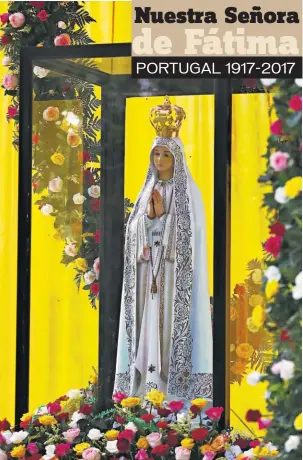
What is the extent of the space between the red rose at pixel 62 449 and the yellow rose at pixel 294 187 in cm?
223

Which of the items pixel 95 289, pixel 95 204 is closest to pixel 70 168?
pixel 95 204

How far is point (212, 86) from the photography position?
4289mm

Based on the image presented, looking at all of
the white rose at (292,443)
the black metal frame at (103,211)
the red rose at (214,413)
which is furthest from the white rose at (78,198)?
the white rose at (292,443)

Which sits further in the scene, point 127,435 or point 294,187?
point 127,435

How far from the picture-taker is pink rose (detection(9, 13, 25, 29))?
16.6 feet

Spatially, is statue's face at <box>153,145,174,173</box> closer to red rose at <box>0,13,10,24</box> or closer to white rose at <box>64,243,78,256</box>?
white rose at <box>64,243,78,256</box>

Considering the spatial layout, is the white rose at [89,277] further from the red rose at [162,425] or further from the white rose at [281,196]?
the white rose at [281,196]

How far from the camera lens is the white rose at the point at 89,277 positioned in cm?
458

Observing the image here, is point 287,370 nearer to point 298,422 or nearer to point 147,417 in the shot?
point 298,422

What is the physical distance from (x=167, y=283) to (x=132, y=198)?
442 millimetres

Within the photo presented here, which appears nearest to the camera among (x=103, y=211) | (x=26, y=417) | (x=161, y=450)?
(x=161, y=450)

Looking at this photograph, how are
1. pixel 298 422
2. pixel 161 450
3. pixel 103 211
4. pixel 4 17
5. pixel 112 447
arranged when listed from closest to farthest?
pixel 298 422
pixel 161 450
pixel 112 447
pixel 103 211
pixel 4 17

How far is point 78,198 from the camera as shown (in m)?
4.58

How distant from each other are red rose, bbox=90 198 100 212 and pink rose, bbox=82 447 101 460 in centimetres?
112
